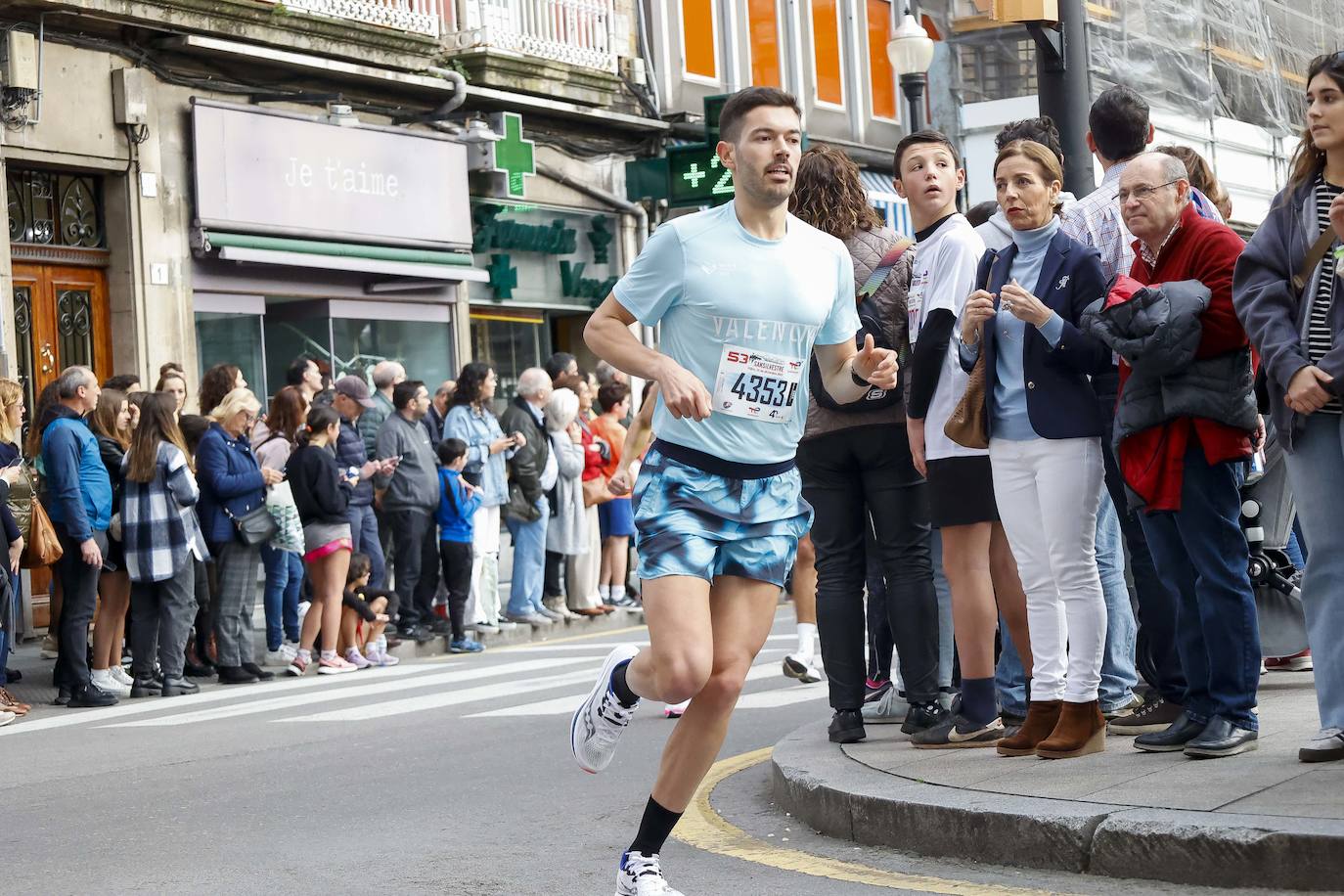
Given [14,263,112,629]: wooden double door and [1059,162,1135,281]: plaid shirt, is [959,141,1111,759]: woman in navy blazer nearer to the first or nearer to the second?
[1059,162,1135,281]: plaid shirt

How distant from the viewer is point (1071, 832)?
5.41 meters

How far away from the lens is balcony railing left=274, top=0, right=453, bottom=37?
754 inches

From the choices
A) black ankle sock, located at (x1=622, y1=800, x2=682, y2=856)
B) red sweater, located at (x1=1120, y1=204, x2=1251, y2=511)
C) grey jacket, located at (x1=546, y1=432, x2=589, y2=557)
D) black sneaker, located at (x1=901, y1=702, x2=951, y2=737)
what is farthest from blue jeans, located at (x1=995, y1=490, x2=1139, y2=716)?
grey jacket, located at (x1=546, y1=432, x2=589, y2=557)

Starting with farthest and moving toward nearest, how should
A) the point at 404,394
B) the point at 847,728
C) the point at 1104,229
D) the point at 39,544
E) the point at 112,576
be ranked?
the point at 404,394 → the point at 112,576 → the point at 39,544 → the point at 1104,229 → the point at 847,728

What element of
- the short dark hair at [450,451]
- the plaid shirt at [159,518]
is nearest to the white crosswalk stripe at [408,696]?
the plaid shirt at [159,518]

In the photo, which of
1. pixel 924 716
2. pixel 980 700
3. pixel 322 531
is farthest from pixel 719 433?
pixel 322 531

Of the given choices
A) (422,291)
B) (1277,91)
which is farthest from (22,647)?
(1277,91)

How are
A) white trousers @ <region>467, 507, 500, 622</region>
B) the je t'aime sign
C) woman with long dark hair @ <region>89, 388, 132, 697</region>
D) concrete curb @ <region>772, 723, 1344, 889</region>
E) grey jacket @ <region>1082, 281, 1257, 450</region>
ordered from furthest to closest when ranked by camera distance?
the je t'aime sign, white trousers @ <region>467, 507, 500, 622</region>, woman with long dark hair @ <region>89, 388, 132, 697</region>, grey jacket @ <region>1082, 281, 1257, 450</region>, concrete curb @ <region>772, 723, 1344, 889</region>

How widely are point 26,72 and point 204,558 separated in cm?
585

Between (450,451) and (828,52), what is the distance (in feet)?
50.3

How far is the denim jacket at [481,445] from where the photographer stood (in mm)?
15141

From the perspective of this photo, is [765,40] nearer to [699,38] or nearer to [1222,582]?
[699,38]

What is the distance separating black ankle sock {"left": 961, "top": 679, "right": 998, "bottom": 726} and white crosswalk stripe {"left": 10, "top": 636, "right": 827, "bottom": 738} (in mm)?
2842

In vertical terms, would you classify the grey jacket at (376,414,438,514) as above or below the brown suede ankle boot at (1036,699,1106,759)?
above
